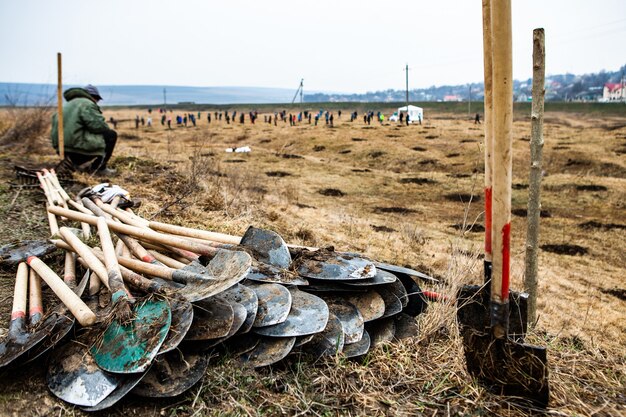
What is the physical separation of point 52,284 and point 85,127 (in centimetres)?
577

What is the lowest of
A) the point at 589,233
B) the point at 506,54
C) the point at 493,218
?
the point at 589,233

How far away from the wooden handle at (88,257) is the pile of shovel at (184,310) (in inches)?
0.4

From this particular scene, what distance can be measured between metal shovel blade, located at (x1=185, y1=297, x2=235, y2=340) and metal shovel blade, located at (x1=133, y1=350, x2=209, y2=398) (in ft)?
0.38

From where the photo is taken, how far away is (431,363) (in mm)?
2928

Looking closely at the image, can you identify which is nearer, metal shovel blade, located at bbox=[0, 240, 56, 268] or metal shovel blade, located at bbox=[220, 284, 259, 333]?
metal shovel blade, located at bbox=[220, 284, 259, 333]

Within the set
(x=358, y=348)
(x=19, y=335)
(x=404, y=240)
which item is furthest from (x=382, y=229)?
(x=19, y=335)

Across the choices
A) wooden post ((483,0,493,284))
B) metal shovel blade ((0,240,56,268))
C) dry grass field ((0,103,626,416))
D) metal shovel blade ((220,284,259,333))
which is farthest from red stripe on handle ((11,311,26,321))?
wooden post ((483,0,493,284))

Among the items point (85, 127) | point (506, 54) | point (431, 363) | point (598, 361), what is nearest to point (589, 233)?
point (598, 361)

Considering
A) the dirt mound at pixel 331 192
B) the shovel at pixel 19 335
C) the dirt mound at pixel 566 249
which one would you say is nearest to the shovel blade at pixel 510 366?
the shovel at pixel 19 335

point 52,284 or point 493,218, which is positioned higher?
point 493,218

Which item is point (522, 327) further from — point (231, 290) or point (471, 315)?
point (231, 290)

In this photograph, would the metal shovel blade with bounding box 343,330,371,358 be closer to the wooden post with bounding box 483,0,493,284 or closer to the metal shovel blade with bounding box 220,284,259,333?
the metal shovel blade with bounding box 220,284,259,333

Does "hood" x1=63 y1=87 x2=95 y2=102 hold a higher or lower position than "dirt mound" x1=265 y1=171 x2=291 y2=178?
higher

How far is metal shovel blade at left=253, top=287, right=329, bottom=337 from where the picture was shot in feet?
9.27
